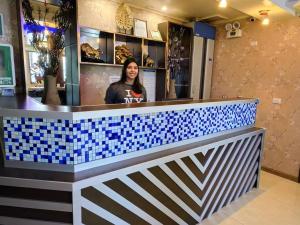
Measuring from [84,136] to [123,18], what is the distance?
2.43 meters

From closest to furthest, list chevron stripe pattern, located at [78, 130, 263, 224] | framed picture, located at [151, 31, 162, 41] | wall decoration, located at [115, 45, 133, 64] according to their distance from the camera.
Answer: chevron stripe pattern, located at [78, 130, 263, 224] < wall decoration, located at [115, 45, 133, 64] < framed picture, located at [151, 31, 162, 41]

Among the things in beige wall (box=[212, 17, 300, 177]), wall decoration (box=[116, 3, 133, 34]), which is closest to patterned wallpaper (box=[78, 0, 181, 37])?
wall decoration (box=[116, 3, 133, 34])

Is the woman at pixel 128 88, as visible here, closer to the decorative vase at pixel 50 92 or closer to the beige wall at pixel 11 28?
the decorative vase at pixel 50 92

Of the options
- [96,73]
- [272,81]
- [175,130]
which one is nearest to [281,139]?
[272,81]

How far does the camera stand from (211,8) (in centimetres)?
327

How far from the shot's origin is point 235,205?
7.97 feet

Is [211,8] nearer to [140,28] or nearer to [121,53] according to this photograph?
[140,28]

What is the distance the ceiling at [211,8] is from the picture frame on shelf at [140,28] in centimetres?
25

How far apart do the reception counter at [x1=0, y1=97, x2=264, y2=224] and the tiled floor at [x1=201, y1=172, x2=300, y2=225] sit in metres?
0.28

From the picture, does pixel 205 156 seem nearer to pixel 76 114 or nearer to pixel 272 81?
pixel 76 114

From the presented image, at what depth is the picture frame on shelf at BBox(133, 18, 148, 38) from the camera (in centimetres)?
321

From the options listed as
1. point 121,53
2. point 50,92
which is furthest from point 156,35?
point 50,92

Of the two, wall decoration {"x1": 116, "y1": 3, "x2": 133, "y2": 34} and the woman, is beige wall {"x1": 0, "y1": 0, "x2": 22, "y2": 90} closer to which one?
the woman

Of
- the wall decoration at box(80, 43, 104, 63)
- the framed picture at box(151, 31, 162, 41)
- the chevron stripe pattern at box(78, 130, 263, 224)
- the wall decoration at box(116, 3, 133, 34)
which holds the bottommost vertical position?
the chevron stripe pattern at box(78, 130, 263, 224)
